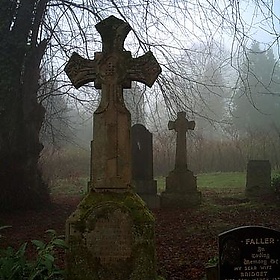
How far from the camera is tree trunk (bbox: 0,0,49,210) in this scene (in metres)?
12.2

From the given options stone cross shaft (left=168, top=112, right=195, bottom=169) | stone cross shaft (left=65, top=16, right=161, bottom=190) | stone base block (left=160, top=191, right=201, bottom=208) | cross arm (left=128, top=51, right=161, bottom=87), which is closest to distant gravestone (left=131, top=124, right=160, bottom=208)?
stone base block (left=160, top=191, right=201, bottom=208)

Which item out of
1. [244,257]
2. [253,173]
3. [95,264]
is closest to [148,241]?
[95,264]

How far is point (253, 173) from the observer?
15.5 meters

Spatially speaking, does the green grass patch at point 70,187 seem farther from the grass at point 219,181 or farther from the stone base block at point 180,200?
the stone base block at point 180,200

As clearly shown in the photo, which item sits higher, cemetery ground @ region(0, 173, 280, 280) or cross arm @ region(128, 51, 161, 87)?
cross arm @ region(128, 51, 161, 87)

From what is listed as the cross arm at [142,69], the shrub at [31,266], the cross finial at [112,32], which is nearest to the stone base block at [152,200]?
the cross arm at [142,69]

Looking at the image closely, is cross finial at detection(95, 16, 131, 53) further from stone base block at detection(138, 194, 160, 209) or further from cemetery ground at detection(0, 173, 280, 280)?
stone base block at detection(138, 194, 160, 209)

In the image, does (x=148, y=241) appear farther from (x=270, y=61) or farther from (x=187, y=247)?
(x=270, y=61)

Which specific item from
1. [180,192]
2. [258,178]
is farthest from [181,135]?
[258,178]

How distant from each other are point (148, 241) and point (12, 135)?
852cm

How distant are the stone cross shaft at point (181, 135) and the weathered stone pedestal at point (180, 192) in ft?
1.04

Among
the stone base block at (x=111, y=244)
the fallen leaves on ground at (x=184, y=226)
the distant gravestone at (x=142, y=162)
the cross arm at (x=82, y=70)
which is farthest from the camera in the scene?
the distant gravestone at (x=142, y=162)

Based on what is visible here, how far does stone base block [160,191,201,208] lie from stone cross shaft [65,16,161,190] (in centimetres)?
777

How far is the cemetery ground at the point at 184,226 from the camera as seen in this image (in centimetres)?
653
